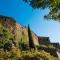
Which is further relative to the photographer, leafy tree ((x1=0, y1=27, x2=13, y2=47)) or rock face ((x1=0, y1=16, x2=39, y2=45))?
rock face ((x1=0, y1=16, x2=39, y2=45))

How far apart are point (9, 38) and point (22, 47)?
2.65 metres

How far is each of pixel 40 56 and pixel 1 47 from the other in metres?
5.92

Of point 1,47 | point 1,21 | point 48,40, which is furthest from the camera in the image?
point 48,40

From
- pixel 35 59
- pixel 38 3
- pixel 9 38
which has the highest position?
pixel 38 3

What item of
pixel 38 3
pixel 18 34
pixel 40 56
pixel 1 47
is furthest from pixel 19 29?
pixel 38 3

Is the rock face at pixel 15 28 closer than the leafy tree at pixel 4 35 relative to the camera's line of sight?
No

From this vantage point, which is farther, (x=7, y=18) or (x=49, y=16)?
(x=7, y=18)

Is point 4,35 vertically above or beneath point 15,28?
beneath

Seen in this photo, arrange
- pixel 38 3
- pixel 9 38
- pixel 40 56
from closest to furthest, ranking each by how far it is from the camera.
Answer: pixel 38 3 → pixel 40 56 → pixel 9 38

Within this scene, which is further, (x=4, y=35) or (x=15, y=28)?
(x=15, y=28)

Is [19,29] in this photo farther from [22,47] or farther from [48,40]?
[48,40]

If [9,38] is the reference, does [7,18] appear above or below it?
above

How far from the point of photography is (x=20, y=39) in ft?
137

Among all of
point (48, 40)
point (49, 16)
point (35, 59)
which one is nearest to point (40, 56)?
point (35, 59)
